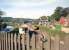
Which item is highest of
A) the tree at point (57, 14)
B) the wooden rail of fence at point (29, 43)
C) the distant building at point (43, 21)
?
the tree at point (57, 14)

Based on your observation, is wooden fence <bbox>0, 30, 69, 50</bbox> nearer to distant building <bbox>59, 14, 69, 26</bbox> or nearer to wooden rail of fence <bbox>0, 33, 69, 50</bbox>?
wooden rail of fence <bbox>0, 33, 69, 50</bbox>

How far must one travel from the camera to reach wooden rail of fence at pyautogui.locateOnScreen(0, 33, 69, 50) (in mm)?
1704

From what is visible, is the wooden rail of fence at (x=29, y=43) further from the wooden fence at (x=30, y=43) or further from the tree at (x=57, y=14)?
the tree at (x=57, y=14)

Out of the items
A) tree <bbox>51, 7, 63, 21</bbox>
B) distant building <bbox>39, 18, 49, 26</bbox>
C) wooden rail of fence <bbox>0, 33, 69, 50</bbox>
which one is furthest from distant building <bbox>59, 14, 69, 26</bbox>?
wooden rail of fence <bbox>0, 33, 69, 50</bbox>

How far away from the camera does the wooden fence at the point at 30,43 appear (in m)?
1.70

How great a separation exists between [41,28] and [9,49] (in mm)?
507

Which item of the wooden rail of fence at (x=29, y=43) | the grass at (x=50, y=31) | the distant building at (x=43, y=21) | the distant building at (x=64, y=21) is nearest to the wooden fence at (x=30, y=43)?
the wooden rail of fence at (x=29, y=43)

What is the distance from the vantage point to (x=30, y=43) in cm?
222

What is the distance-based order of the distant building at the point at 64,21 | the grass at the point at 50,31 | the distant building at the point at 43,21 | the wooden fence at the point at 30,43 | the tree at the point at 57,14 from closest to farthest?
the wooden fence at the point at 30,43 < the grass at the point at 50,31 < the distant building at the point at 64,21 < the tree at the point at 57,14 < the distant building at the point at 43,21

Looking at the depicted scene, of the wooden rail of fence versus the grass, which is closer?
the wooden rail of fence

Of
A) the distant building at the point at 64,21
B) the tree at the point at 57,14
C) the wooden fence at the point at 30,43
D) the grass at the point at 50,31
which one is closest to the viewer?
the wooden fence at the point at 30,43

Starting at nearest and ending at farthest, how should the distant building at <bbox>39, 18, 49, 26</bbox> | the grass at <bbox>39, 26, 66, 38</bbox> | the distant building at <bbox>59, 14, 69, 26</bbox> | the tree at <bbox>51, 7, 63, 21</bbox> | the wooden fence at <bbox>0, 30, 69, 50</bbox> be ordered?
1. the wooden fence at <bbox>0, 30, 69, 50</bbox>
2. the grass at <bbox>39, 26, 66, 38</bbox>
3. the distant building at <bbox>59, 14, 69, 26</bbox>
4. the tree at <bbox>51, 7, 63, 21</bbox>
5. the distant building at <bbox>39, 18, 49, 26</bbox>

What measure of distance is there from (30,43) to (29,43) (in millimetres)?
14

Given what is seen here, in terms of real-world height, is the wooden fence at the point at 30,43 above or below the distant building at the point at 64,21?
below
